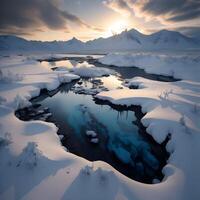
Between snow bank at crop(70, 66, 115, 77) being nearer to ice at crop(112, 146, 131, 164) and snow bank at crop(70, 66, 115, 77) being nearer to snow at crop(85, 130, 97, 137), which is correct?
snow at crop(85, 130, 97, 137)

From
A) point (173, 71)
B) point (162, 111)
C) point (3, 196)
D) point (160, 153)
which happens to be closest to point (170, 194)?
point (160, 153)

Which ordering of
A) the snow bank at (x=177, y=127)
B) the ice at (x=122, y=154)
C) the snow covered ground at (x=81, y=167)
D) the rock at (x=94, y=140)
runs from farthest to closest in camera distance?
the rock at (x=94, y=140), the ice at (x=122, y=154), the snow bank at (x=177, y=127), the snow covered ground at (x=81, y=167)

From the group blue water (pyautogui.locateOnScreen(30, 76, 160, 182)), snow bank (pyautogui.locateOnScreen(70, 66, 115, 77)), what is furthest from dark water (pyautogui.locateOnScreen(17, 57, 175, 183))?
snow bank (pyautogui.locateOnScreen(70, 66, 115, 77))

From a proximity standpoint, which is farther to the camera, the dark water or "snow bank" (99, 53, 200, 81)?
"snow bank" (99, 53, 200, 81)

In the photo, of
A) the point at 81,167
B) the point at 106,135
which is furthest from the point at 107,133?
the point at 81,167

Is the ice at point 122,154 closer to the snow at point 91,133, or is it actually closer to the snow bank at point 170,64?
the snow at point 91,133

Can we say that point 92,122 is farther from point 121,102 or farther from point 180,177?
point 180,177

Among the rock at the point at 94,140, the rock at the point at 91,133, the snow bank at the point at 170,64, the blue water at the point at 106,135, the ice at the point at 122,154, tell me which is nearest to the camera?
the blue water at the point at 106,135

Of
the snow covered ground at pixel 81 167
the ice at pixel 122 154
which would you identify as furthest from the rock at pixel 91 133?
the snow covered ground at pixel 81 167
